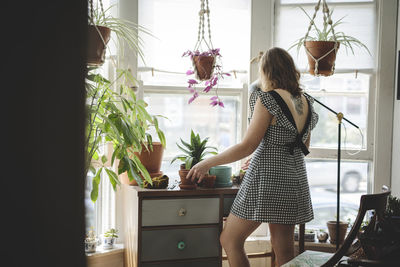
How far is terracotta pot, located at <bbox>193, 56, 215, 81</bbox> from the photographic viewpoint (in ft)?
8.17

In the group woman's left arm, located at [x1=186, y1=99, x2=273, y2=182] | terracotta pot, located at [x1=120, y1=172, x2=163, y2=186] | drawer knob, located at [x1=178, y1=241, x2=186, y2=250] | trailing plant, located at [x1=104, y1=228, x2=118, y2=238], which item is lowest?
trailing plant, located at [x1=104, y1=228, x2=118, y2=238]

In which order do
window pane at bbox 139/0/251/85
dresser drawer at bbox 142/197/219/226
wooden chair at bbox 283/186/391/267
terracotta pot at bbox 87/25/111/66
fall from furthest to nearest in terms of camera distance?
window pane at bbox 139/0/251/85 < dresser drawer at bbox 142/197/219/226 < terracotta pot at bbox 87/25/111/66 < wooden chair at bbox 283/186/391/267

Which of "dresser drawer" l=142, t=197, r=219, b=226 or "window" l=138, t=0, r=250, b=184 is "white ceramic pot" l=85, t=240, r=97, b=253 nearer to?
"dresser drawer" l=142, t=197, r=219, b=226

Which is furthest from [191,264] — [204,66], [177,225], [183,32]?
[183,32]

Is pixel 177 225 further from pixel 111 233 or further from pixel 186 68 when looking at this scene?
pixel 186 68

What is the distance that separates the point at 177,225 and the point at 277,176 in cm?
66

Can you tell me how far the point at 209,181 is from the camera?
241cm

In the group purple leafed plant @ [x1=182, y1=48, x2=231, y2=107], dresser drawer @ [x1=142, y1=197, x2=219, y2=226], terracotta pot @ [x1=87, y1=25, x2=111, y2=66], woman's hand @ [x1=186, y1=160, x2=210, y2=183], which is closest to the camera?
terracotta pot @ [x1=87, y1=25, x2=111, y2=66]

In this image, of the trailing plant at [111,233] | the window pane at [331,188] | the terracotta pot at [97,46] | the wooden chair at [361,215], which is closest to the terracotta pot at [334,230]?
the window pane at [331,188]

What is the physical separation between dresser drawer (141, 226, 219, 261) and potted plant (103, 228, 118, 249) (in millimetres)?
499

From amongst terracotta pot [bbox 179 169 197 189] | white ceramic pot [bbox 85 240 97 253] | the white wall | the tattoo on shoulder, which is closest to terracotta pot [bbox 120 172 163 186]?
terracotta pot [bbox 179 169 197 189]

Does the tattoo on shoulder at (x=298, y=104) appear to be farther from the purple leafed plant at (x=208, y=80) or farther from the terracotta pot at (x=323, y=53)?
the purple leafed plant at (x=208, y=80)

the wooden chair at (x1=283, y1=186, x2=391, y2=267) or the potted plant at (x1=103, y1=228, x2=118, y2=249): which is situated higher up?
the wooden chair at (x1=283, y1=186, x2=391, y2=267)

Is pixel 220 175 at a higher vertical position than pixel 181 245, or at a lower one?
higher
